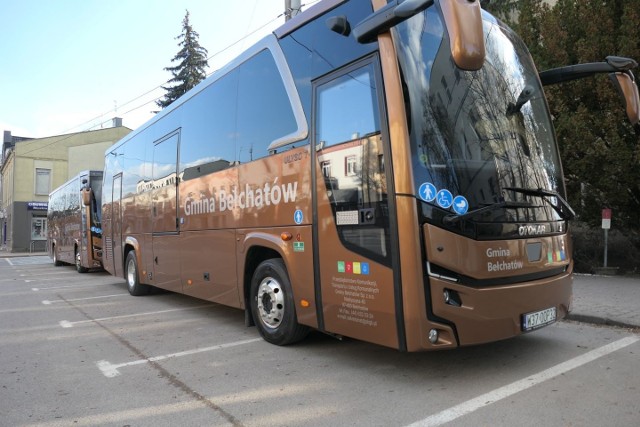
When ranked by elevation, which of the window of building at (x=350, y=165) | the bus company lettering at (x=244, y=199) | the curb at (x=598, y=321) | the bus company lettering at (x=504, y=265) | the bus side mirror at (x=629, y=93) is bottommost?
the curb at (x=598, y=321)

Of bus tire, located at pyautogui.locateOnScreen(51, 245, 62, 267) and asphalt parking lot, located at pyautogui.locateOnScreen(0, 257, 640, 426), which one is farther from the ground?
bus tire, located at pyautogui.locateOnScreen(51, 245, 62, 267)

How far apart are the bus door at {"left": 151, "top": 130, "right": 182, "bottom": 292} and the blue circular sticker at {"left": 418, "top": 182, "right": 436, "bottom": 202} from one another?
16.6 ft

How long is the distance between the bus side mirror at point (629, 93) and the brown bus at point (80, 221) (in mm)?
14933

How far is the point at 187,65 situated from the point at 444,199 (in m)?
32.6

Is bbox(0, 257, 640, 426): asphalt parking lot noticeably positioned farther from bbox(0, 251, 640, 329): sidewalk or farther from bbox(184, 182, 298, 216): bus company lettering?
bbox(184, 182, 298, 216): bus company lettering

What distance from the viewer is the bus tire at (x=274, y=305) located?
5.35m

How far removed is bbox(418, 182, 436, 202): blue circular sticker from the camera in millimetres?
3857

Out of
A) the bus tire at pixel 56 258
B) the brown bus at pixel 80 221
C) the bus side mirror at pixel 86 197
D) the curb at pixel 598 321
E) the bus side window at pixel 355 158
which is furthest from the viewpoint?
the bus tire at pixel 56 258

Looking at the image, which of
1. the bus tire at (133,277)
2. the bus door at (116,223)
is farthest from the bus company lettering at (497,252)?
the bus door at (116,223)

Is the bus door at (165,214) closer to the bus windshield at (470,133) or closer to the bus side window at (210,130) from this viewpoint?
the bus side window at (210,130)

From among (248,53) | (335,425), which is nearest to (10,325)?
(248,53)

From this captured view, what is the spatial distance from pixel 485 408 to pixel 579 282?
6977mm

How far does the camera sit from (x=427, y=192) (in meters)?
3.88

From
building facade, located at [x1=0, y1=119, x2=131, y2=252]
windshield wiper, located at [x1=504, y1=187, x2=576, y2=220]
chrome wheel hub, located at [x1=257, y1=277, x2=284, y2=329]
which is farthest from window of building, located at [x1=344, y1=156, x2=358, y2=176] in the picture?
building facade, located at [x1=0, y1=119, x2=131, y2=252]
